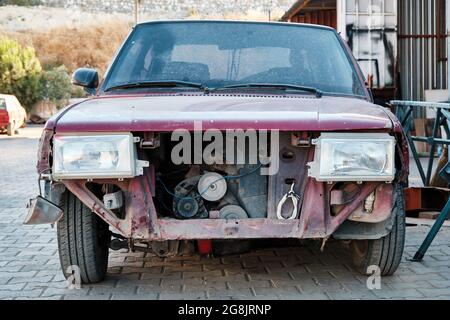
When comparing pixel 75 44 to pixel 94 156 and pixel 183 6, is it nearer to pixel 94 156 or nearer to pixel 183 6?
pixel 183 6

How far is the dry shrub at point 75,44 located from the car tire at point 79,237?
4361cm

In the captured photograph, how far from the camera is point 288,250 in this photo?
525cm

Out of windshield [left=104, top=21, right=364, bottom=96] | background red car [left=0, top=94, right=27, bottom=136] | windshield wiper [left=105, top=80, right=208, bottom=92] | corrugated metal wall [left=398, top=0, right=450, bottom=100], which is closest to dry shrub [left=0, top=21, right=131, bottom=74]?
background red car [left=0, top=94, right=27, bottom=136]

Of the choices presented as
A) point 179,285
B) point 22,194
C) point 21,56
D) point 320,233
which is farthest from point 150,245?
point 21,56

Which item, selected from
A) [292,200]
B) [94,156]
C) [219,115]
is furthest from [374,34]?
[94,156]

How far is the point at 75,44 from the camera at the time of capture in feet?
161

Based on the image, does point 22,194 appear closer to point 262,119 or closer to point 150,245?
point 150,245

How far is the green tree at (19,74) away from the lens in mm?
31141

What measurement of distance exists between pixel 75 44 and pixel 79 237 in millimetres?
47204

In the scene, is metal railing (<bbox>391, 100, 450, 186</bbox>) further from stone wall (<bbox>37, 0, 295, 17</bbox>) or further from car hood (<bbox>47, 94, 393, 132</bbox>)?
stone wall (<bbox>37, 0, 295, 17</bbox>)

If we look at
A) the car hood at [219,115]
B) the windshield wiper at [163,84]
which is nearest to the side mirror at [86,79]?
the windshield wiper at [163,84]

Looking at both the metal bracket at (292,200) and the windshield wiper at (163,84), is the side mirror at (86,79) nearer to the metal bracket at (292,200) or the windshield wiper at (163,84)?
the windshield wiper at (163,84)

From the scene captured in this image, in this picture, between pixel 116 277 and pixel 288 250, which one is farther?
pixel 288 250

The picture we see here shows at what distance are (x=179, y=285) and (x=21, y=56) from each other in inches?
1165
